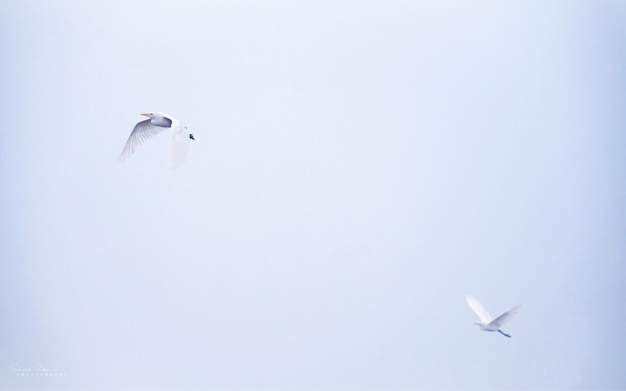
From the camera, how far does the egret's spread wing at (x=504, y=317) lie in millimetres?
2648

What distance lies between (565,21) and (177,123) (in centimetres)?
200

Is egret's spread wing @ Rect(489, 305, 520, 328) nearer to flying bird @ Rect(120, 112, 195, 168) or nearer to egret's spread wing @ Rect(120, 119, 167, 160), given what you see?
flying bird @ Rect(120, 112, 195, 168)

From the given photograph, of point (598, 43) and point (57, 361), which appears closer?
point (57, 361)

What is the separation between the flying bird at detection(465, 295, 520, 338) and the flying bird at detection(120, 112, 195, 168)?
1493 millimetres

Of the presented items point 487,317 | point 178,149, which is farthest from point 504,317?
point 178,149

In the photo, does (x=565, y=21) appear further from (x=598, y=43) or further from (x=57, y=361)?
(x=57, y=361)

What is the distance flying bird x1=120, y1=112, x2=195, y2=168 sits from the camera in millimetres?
2217

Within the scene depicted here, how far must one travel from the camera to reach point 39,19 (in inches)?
111

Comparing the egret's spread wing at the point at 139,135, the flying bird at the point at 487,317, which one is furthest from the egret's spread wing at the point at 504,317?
the egret's spread wing at the point at 139,135

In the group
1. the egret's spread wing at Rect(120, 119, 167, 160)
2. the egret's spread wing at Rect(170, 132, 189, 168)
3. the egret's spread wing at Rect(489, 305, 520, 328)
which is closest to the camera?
the egret's spread wing at Rect(170, 132, 189, 168)

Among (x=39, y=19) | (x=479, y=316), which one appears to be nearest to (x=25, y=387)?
(x=39, y=19)

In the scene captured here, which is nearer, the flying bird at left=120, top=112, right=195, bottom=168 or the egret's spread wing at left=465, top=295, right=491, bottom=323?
the flying bird at left=120, top=112, right=195, bottom=168

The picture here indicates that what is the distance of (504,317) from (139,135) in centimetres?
183

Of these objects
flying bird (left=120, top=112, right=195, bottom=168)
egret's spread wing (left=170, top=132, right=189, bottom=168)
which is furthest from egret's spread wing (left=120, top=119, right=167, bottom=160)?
egret's spread wing (left=170, top=132, right=189, bottom=168)
